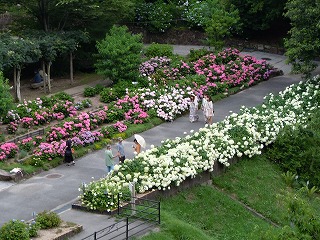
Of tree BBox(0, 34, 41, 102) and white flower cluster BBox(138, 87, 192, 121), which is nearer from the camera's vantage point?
white flower cluster BBox(138, 87, 192, 121)

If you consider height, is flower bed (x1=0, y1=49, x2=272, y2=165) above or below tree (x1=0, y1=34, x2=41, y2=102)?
below

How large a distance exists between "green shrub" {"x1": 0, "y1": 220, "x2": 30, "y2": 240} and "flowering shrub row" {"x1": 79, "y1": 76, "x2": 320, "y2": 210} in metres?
2.92

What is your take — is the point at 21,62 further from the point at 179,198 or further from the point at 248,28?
the point at 248,28

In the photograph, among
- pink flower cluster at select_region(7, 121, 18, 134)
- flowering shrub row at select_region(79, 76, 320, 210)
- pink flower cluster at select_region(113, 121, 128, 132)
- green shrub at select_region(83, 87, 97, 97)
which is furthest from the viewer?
green shrub at select_region(83, 87, 97, 97)

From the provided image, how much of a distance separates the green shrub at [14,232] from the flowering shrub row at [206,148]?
2917 millimetres

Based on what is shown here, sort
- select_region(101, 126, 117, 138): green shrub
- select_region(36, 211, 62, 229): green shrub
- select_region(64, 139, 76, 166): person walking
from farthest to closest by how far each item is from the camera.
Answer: select_region(101, 126, 117, 138): green shrub
select_region(64, 139, 76, 166): person walking
select_region(36, 211, 62, 229): green shrub

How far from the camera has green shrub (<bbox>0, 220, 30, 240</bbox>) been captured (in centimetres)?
1806

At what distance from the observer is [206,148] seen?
24.9 metres

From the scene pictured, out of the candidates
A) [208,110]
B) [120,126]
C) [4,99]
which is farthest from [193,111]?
[4,99]

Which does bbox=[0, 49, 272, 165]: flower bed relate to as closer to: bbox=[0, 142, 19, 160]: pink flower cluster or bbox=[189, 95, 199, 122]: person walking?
bbox=[0, 142, 19, 160]: pink flower cluster

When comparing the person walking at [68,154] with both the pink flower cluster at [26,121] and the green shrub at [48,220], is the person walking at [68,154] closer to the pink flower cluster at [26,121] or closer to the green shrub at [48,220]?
the pink flower cluster at [26,121]

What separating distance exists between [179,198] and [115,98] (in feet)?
39.5

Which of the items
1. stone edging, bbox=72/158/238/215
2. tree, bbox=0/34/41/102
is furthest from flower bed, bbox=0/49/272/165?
stone edging, bbox=72/158/238/215

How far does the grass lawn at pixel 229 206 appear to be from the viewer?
66.8ft
